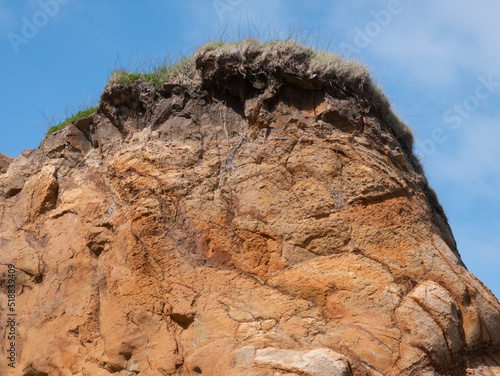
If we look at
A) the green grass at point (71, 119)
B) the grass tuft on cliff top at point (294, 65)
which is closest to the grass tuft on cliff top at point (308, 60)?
the grass tuft on cliff top at point (294, 65)

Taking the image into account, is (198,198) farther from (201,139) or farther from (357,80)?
(357,80)

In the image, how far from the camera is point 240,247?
6.81m

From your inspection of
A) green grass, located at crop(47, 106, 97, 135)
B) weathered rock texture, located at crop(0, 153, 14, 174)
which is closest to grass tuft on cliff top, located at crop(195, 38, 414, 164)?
green grass, located at crop(47, 106, 97, 135)

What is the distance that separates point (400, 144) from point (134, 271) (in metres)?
4.30

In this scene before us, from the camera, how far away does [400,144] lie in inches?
333

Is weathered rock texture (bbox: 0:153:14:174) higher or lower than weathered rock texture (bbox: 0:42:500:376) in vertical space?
higher

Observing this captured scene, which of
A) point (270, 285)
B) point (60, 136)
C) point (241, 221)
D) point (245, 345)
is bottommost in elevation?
point (245, 345)

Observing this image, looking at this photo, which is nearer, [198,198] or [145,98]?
[198,198]

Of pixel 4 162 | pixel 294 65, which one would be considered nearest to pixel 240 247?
pixel 294 65

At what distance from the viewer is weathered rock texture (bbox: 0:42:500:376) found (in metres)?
5.91

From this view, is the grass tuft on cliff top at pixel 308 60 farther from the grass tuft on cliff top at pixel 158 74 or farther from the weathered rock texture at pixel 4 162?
the weathered rock texture at pixel 4 162

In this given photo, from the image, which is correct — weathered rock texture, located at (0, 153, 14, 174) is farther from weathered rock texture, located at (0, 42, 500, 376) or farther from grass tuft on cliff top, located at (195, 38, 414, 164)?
grass tuft on cliff top, located at (195, 38, 414, 164)

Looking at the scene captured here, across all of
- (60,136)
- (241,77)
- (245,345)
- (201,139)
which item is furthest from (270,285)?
(60,136)

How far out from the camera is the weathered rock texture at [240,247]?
5.91 metres
